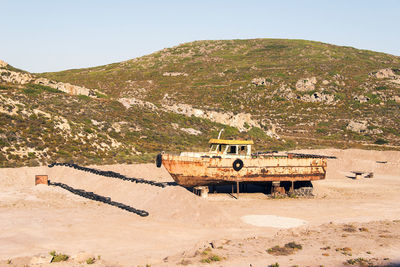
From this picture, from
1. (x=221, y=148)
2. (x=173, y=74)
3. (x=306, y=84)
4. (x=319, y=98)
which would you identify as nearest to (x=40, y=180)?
(x=221, y=148)

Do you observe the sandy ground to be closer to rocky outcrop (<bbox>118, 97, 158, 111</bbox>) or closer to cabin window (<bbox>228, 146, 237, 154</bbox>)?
cabin window (<bbox>228, 146, 237, 154</bbox>)

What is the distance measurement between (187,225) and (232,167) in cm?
833

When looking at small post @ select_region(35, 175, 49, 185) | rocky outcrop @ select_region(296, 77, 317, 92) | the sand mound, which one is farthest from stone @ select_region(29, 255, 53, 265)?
rocky outcrop @ select_region(296, 77, 317, 92)

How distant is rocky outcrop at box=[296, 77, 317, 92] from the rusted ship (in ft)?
253

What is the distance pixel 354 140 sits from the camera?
7556cm

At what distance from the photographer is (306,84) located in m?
106

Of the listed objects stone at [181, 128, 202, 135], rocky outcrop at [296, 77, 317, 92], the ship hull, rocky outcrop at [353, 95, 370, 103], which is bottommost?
the ship hull

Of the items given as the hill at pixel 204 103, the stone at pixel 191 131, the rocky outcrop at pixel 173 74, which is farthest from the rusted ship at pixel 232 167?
the rocky outcrop at pixel 173 74

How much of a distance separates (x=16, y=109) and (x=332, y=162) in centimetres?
4022

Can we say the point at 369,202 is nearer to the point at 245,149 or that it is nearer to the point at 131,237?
the point at 245,149

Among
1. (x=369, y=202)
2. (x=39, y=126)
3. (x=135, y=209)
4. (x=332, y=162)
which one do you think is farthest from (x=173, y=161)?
(x=332, y=162)

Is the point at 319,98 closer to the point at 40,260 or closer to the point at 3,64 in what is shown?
the point at 3,64

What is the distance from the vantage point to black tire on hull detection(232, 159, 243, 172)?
96.4 feet

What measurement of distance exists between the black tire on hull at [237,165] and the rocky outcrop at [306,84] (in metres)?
80.8
